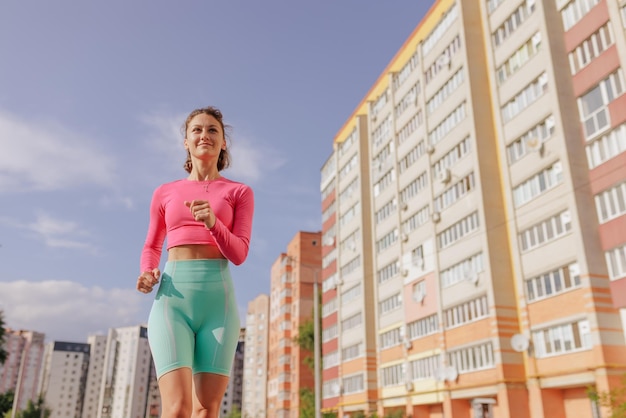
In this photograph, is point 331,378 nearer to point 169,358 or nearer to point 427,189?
point 427,189

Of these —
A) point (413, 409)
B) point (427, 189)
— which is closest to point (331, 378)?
point (413, 409)

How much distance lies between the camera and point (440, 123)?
4603cm

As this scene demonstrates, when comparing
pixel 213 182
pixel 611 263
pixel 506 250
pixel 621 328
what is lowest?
pixel 213 182

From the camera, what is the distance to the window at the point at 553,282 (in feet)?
103

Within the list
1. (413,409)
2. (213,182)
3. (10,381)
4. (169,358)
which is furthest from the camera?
(10,381)

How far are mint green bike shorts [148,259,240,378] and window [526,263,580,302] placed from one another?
30.6 meters

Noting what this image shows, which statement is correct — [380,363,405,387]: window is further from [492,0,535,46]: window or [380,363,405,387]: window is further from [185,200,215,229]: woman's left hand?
[185,200,215,229]: woman's left hand

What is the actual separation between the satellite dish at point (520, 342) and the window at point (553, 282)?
2134mm

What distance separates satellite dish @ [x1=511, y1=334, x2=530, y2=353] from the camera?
34.1 m

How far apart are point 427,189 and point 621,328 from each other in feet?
64.7

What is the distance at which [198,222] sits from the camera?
3.81m

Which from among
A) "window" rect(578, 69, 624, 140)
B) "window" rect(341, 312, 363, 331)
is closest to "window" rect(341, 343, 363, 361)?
"window" rect(341, 312, 363, 331)

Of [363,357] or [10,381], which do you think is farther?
[10,381]

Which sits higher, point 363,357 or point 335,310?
point 335,310
